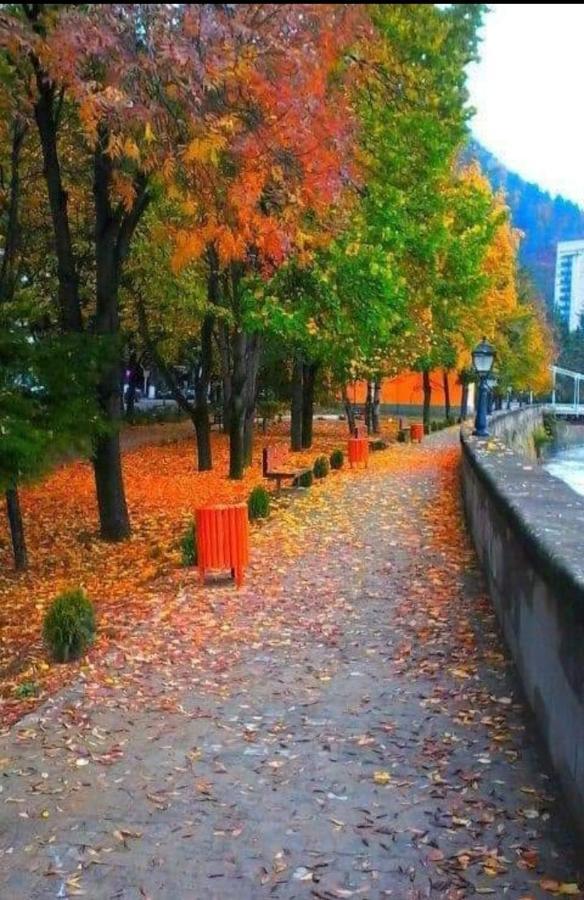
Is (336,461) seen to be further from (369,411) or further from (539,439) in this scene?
(539,439)

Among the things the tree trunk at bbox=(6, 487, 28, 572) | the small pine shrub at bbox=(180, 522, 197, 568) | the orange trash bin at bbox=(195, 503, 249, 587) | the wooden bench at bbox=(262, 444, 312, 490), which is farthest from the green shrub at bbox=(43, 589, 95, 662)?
the wooden bench at bbox=(262, 444, 312, 490)

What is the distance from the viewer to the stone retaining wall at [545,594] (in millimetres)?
3791

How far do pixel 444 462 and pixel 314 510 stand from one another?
933 cm

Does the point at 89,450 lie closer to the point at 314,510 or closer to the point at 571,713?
the point at 314,510

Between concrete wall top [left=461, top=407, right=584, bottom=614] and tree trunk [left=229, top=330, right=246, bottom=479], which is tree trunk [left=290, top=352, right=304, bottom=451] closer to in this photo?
tree trunk [left=229, top=330, right=246, bottom=479]

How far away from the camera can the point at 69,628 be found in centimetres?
659

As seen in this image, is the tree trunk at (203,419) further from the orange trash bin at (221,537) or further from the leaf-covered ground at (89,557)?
the orange trash bin at (221,537)

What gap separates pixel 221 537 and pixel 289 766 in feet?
13.7

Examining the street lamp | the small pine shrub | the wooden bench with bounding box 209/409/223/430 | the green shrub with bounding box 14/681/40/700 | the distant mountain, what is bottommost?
the wooden bench with bounding box 209/409/223/430

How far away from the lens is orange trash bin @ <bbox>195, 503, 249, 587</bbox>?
27.9ft

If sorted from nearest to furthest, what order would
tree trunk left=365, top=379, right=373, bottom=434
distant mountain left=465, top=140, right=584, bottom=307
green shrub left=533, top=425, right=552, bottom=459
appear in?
tree trunk left=365, top=379, right=373, bottom=434
green shrub left=533, top=425, right=552, bottom=459
distant mountain left=465, top=140, right=584, bottom=307

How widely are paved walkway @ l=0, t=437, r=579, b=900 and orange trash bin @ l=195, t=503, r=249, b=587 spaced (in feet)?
2.07

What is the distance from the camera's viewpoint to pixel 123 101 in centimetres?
648

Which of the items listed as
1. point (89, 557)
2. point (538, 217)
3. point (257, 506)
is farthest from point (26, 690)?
point (538, 217)
